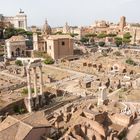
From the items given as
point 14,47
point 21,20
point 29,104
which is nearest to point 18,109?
point 29,104

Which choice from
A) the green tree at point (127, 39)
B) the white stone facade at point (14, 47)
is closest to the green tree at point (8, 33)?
the white stone facade at point (14, 47)

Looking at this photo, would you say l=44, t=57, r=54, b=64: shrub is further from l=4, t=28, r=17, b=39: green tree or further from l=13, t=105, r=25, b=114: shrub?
l=4, t=28, r=17, b=39: green tree

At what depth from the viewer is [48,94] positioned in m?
32.8

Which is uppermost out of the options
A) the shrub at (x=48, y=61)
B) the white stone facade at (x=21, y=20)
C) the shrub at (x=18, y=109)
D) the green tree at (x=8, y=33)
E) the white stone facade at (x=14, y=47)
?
the white stone facade at (x=21, y=20)

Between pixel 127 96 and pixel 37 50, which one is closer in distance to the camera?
pixel 127 96

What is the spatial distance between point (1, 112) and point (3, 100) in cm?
339

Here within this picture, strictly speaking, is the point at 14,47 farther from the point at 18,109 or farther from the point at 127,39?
the point at 127,39

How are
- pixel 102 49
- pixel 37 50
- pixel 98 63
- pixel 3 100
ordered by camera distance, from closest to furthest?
pixel 3 100 → pixel 98 63 → pixel 37 50 → pixel 102 49

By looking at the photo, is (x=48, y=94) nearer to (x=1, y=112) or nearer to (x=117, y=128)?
(x=1, y=112)

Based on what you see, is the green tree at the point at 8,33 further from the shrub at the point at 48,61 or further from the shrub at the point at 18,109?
the shrub at the point at 18,109

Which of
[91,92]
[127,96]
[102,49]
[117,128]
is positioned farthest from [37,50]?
[117,128]

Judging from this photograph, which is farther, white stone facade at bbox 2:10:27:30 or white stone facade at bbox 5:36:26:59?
white stone facade at bbox 2:10:27:30

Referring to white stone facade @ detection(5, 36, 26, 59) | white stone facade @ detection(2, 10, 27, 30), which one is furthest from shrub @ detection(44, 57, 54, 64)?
white stone facade @ detection(2, 10, 27, 30)

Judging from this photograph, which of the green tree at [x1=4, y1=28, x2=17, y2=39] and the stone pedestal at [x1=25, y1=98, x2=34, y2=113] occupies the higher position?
the green tree at [x1=4, y1=28, x2=17, y2=39]
